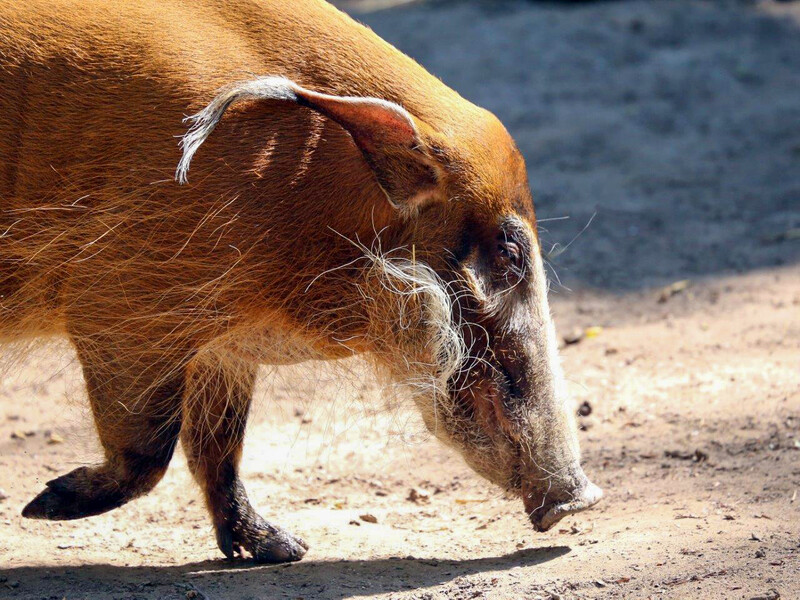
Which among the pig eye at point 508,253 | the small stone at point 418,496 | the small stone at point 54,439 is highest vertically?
the pig eye at point 508,253

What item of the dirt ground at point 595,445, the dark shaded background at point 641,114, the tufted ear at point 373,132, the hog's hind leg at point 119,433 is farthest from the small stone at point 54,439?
the dark shaded background at point 641,114

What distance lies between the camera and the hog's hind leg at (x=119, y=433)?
286 cm

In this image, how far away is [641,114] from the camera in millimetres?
7957

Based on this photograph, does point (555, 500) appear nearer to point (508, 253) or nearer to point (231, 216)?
point (508, 253)

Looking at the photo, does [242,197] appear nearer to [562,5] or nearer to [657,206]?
[657,206]

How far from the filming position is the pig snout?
2.92m

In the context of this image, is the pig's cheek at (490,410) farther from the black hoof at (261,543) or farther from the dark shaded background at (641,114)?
the dark shaded background at (641,114)

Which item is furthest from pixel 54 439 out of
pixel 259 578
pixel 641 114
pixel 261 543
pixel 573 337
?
pixel 641 114

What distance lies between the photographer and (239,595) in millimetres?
2793

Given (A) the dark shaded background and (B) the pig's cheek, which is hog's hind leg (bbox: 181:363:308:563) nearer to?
(B) the pig's cheek

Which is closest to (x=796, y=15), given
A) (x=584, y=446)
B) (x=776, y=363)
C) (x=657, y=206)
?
(x=657, y=206)

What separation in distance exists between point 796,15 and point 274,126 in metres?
8.33

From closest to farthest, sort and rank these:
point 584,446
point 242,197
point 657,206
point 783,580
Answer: point 783,580
point 242,197
point 584,446
point 657,206

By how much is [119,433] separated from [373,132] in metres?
1.08
